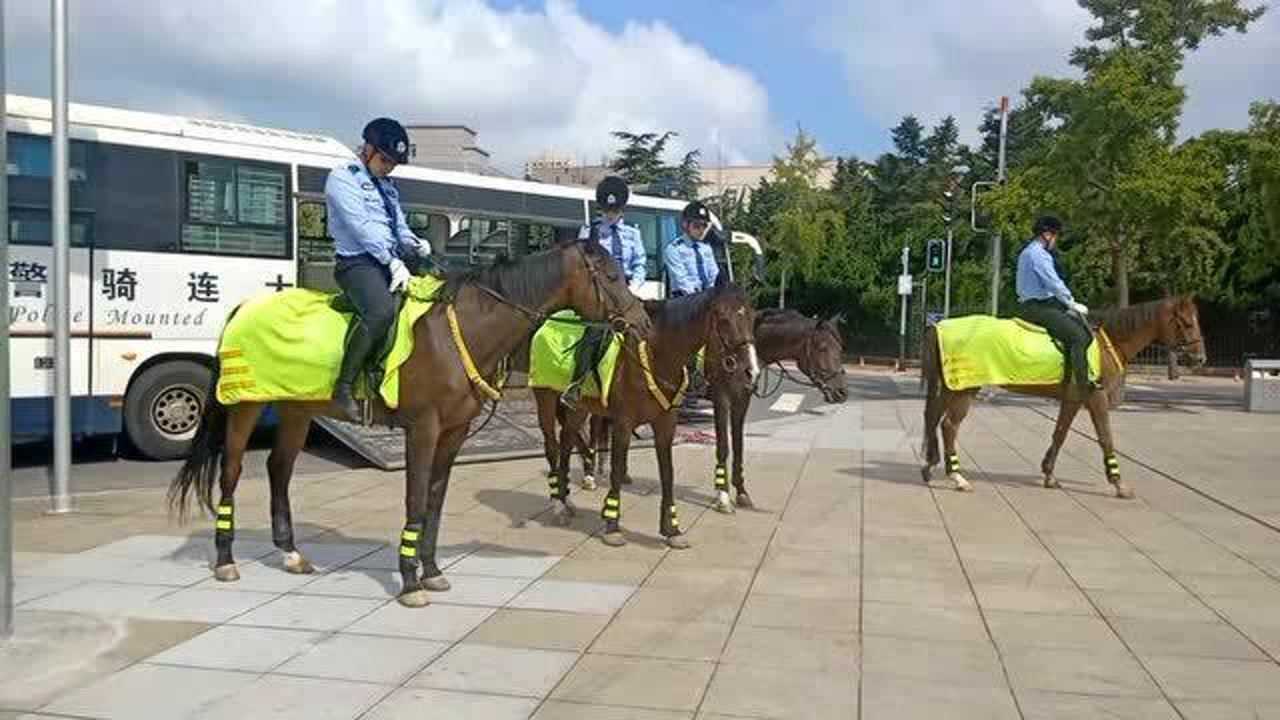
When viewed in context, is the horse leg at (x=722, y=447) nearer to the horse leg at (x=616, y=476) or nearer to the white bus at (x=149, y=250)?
the horse leg at (x=616, y=476)

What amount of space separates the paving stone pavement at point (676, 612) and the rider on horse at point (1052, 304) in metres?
1.25

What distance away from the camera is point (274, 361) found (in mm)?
6613

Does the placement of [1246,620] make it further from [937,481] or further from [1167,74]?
[1167,74]

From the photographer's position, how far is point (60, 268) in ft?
28.7

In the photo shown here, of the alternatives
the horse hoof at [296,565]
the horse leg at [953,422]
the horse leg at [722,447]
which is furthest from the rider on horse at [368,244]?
the horse leg at [953,422]

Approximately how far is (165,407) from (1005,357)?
29.5 ft

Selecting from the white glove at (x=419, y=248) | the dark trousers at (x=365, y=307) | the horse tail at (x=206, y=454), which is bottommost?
the horse tail at (x=206, y=454)

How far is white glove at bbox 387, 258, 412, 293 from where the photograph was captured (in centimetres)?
631

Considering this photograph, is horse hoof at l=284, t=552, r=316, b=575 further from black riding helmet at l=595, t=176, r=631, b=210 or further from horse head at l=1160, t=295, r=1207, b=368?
horse head at l=1160, t=295, r=1207, b=368

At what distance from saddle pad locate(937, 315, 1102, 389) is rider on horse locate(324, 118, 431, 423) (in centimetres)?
619

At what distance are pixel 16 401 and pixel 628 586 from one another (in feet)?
25.8

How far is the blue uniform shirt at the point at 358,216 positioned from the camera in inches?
249

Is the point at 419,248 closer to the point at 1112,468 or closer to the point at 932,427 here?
the point at 932,427

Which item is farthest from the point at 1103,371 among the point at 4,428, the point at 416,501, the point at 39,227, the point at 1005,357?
the point at 39,227
